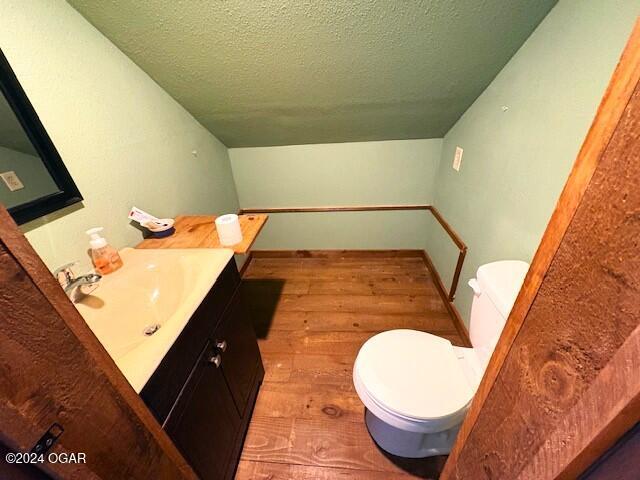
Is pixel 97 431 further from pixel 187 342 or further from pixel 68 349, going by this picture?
pixel 187 342

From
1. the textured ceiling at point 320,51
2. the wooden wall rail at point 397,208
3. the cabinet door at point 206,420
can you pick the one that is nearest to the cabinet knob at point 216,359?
the cabinet door at point 206,420

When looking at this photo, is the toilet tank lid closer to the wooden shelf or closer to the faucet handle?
the wooden shelf

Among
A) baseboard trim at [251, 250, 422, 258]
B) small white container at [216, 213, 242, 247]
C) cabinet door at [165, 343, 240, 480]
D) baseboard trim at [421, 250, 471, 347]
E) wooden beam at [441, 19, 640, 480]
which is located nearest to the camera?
wooden beam at [441, 19, 640, 480]

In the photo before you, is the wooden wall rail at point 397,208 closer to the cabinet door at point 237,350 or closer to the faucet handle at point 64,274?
the cabinet door at point 237,350

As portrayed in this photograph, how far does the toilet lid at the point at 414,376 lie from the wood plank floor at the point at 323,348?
45 centimetres

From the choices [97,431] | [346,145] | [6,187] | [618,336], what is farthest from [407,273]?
[6,187]

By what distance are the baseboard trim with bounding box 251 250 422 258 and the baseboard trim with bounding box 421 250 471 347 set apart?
0.51 ft

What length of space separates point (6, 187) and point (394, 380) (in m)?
1.41

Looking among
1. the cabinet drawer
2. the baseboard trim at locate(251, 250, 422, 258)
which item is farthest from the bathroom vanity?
the baseboard trim at locate(251, 250, 422, 258)

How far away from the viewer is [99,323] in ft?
2.62

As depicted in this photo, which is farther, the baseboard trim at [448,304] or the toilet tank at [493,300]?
the baseboard trim at [448,304]

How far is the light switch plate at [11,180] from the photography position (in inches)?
28.7

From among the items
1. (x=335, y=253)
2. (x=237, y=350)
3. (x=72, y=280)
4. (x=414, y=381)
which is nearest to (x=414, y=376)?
(x=414, y=381)

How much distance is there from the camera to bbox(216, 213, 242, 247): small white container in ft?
3.58
